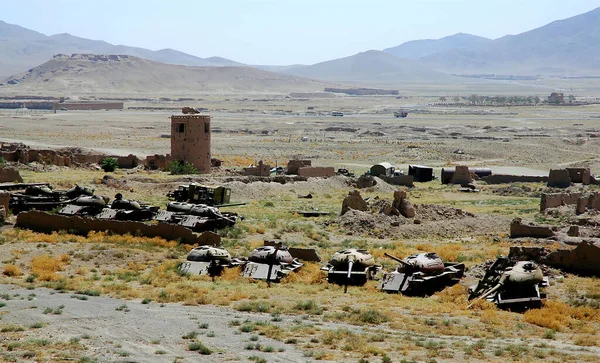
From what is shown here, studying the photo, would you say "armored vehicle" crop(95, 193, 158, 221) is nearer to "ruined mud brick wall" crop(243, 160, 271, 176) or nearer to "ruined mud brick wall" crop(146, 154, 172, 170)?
"ruined mud brick wall" crop(243, 160, 271, 176)

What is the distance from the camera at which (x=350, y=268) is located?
2031cm

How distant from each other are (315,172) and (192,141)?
7.39 meters

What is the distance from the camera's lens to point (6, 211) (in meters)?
28.5

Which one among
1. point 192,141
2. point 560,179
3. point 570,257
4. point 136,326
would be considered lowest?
point 560,179

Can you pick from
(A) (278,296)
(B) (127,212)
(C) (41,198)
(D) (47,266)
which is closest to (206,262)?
(A) (278,296)

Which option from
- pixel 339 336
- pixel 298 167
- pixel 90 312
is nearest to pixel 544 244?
pixel 339 336

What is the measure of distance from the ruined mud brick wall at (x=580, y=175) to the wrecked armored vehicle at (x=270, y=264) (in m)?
31.0

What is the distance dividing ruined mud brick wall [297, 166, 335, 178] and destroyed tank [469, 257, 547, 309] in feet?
97.3

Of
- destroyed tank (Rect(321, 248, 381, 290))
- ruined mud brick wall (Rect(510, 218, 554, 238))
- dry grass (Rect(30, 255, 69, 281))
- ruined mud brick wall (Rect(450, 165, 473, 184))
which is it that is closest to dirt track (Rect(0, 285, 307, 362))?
dry grass (Rect(30, 255, 69, 281))

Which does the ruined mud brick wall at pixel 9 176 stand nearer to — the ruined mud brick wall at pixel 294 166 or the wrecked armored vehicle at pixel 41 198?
the wrecked armored vehicle at pixel 41 198

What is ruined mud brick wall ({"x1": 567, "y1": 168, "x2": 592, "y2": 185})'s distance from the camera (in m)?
48.0

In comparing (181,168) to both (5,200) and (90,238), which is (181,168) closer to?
(5,200)

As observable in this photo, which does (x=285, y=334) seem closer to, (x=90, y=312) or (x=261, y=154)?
(x=90, y=312)

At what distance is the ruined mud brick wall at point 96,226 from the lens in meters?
25.5
